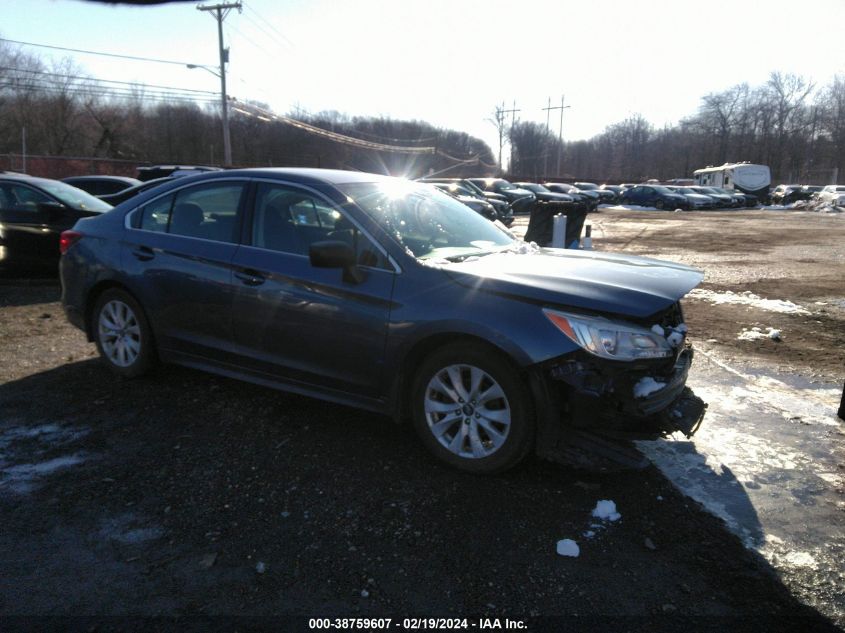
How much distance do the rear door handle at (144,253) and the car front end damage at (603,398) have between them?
306cm

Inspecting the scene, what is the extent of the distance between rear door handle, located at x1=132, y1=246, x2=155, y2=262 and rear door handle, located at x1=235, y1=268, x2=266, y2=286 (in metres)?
0.92

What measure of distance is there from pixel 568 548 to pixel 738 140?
111587mm

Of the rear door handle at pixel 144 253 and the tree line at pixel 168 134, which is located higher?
the tree line at pixel 168 134

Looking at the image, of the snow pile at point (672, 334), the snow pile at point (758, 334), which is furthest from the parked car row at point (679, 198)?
the snow pile at point (672, 334)

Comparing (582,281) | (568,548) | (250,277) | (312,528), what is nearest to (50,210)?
(250,277)

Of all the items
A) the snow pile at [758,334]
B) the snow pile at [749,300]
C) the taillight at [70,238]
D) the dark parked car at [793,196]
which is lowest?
the snow pile at [758,334]

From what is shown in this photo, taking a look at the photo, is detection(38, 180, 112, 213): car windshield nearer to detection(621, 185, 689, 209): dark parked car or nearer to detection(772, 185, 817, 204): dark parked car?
detection(621, 185, 689, 209): dark parked car

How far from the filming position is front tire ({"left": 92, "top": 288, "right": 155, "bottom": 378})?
15.6 feet

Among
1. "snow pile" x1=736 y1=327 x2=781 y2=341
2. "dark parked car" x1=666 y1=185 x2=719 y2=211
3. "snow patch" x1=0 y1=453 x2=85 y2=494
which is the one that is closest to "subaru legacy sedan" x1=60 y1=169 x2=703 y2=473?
"snow patch" x1=0 y1=453 x2=85 y2=494

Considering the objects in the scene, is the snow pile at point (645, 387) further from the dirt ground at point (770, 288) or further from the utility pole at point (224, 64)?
the utility pole at point (224, 64)

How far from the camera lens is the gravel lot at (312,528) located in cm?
245

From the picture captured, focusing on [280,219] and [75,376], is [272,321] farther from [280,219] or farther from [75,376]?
[75,376]

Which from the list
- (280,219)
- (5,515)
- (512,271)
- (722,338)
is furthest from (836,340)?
(5,515)

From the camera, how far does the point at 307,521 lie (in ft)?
9.90
